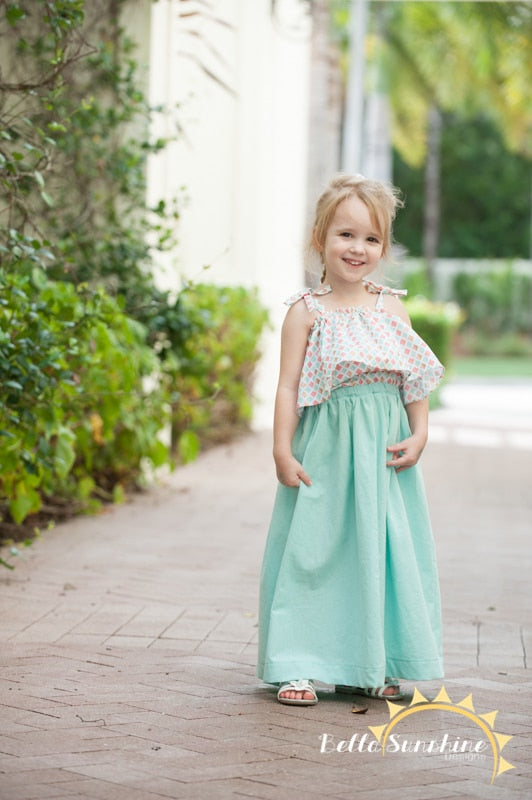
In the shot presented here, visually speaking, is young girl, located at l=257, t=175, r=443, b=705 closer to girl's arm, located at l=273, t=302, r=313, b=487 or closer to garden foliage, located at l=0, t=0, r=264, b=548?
girl's arm, located at l=273, t=302, r=313, b=487

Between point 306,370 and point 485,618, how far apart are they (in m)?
1.75

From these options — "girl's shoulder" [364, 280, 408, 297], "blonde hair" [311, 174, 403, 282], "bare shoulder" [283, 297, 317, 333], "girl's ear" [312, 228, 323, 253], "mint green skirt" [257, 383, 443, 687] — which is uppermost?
"blonde hair" [311, 174, 403, 282]

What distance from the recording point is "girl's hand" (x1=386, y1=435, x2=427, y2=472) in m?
4.06

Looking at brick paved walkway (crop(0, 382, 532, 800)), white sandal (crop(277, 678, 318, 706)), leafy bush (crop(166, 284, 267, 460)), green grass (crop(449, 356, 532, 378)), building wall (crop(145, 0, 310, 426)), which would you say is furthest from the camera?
green grass (crop(449, 356, 532, 378))

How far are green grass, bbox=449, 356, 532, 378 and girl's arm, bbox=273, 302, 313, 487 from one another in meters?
19.6

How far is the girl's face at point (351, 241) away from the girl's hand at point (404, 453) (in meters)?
0.55

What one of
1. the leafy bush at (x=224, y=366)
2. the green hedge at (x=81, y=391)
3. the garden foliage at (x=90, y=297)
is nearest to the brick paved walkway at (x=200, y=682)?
the green hedge at (x=81, y=391)

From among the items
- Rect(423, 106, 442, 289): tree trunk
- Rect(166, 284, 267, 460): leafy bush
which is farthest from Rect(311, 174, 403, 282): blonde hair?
Rect(423, 106, 442, 289): tree trunk

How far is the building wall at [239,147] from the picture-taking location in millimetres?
9617

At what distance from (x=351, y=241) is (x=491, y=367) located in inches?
1013

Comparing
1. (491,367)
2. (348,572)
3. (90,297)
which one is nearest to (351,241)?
(348,572)

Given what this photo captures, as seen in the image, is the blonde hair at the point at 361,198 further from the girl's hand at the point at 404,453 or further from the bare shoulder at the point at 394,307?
the girl's hand at the point at 404,453

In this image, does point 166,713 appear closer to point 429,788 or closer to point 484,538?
point 429,788

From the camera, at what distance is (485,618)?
5309 mm
